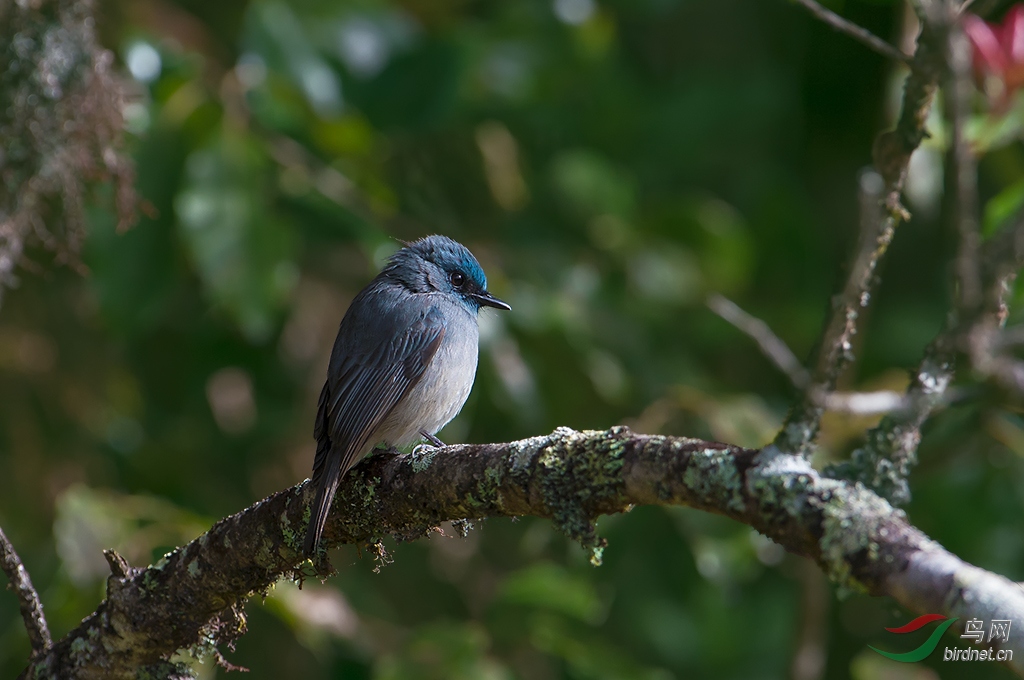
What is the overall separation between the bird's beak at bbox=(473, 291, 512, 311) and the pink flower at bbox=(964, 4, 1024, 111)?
200 cm

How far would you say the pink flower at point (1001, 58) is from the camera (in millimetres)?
3506

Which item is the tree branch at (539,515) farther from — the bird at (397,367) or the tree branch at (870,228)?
the bird at (397,367)

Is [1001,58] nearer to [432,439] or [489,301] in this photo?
[489,301]

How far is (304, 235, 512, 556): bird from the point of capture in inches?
136

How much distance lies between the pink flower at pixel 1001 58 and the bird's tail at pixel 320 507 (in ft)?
8.61

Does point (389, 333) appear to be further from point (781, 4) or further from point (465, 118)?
point (781, 4)

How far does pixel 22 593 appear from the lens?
2.54 metres

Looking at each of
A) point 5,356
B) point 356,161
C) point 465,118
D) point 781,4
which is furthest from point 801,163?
point 5,356

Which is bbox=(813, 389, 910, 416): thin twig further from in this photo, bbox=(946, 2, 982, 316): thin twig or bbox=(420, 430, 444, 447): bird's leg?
bbox=(420, 430, 444, 447): bird's leg

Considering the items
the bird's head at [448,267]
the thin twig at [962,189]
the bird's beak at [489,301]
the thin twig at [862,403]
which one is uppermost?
the bird's head at [448,267]

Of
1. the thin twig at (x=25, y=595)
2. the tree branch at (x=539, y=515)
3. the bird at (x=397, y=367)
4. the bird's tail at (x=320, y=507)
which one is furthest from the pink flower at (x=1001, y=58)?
the thin twig at (x=25, y=595)

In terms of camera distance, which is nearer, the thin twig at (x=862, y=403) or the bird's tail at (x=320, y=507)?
the thin twig at (x=862, y=403)

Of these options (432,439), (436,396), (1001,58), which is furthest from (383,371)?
(1001,58)

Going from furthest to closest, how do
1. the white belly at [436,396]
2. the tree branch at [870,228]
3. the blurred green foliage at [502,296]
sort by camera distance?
the blurred green foliage at [502,296] → the white belly at [436,396] → the tree branch at [870,228]
